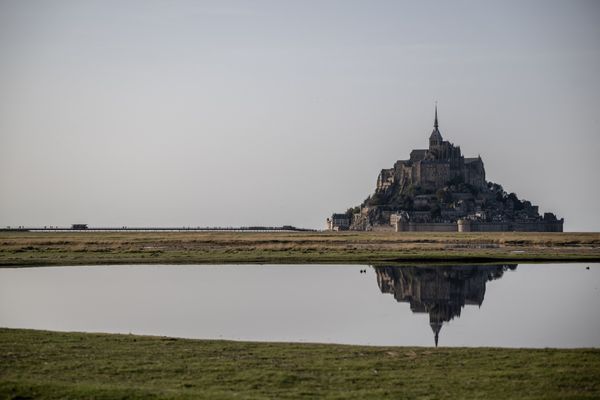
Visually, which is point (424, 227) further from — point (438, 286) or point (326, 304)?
point (326, 304)

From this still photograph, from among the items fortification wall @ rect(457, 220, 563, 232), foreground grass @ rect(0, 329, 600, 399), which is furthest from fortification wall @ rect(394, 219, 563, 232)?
foreground grass @ rect(0, 329, 600, 399)

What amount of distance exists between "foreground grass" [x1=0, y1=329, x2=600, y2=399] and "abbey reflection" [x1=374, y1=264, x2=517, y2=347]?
3.43m

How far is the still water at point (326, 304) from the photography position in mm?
24234

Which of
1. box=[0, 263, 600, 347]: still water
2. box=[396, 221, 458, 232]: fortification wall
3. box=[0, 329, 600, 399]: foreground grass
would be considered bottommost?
box=[0, 329, 600, 399]: foreground grass

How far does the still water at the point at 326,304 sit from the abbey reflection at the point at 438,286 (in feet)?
0.17

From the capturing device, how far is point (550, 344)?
2169cm

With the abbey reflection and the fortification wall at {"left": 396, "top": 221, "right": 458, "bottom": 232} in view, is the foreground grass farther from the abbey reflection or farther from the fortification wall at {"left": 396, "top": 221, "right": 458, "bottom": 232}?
the fortification wall at {"left": 396, "top": 221, "right": 458, "bottom": 232}

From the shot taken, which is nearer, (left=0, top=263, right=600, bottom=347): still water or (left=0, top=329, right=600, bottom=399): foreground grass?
(left=0, top=329, right=600, bottom=399): foreground grass

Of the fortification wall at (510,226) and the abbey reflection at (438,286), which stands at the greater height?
the fortification wall at (510,226)

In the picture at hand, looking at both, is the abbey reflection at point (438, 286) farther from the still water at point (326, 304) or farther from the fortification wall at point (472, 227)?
the fortification wall at point (472, 227)

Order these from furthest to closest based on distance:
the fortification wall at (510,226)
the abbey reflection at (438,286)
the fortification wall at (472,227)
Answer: the fortification wall at (472,227), the fortification wall at (510,226), the abbey reflection at (438,286)

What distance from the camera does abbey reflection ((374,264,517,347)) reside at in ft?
99.2

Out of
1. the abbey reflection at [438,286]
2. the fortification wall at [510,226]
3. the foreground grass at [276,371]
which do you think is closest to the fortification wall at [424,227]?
the fortification wall at [510,226]

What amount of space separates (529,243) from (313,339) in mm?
80261
